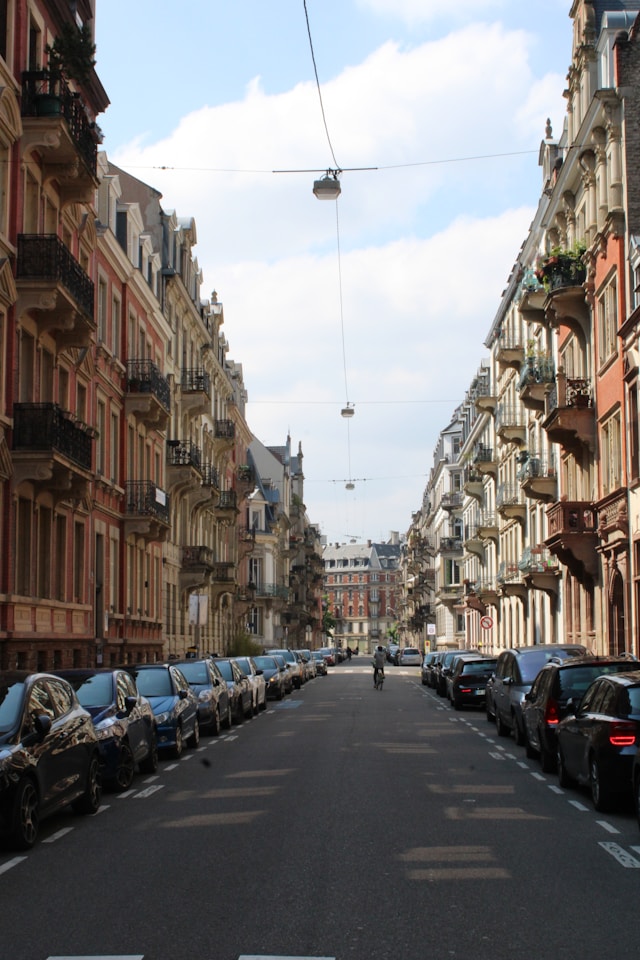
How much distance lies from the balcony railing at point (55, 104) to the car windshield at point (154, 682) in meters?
10.9

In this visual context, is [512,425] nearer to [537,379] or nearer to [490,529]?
[537,379]

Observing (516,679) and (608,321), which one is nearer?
(516,679)

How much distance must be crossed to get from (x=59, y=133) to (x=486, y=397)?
3920 cm

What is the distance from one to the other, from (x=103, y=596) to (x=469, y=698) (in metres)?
10.1

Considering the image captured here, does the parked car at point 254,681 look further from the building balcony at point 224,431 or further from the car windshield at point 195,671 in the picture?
the building balcony at point 224,431

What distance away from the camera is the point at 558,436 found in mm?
35250

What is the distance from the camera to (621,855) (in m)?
10.3

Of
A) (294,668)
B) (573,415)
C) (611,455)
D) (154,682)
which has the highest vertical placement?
(573,415)

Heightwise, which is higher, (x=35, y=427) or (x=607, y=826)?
(x=35, y=427)

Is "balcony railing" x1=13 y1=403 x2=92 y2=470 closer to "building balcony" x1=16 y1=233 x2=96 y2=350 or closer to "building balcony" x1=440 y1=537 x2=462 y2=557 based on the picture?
"building balcony" x1=16 y1=233 x2=96 y2=350

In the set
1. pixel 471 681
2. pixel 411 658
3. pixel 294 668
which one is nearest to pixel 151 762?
pixel 471 681

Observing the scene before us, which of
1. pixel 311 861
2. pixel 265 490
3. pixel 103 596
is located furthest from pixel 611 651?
pixel 265 490

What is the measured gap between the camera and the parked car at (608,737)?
40.6 ft

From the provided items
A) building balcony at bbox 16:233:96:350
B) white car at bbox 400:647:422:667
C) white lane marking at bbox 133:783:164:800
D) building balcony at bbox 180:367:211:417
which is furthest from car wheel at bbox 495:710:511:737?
white car at bbox 400:647:422:667
